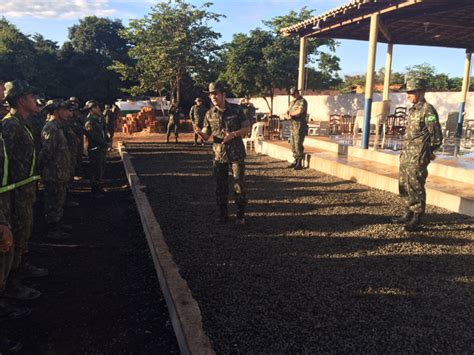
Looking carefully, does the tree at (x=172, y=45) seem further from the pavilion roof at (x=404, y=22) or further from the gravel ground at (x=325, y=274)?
the gravel ground at (x=325, y=274)

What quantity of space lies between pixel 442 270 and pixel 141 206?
4123mm

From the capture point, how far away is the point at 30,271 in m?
4.26

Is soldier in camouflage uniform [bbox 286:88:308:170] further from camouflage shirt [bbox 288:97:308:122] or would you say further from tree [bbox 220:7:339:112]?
tree [bbox 220:7:339:112]

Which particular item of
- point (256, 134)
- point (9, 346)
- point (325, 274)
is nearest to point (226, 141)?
point (325, 274)

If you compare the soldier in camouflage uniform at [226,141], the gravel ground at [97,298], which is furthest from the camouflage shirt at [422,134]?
the gravel ground at [97,298]

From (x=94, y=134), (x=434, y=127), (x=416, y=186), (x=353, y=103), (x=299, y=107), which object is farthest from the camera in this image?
(x=353, y=103)

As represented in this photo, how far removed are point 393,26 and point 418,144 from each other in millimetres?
7719

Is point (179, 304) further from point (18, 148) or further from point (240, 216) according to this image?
point (240, 216)

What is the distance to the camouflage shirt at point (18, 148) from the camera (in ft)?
12.1

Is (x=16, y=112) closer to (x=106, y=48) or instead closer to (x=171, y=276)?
(x=171, y=276)

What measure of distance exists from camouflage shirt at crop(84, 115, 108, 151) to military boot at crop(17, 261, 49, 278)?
388cm

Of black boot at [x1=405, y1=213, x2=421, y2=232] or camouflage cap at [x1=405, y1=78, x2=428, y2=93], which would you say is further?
black boot at [x1=405, y1=213, x2=421, y2=232]

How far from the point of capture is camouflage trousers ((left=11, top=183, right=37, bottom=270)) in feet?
12.4

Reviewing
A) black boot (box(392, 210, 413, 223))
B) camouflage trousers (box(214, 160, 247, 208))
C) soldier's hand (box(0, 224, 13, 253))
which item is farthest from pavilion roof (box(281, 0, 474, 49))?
soldier's hand (box(0, 224, 13, 253))
